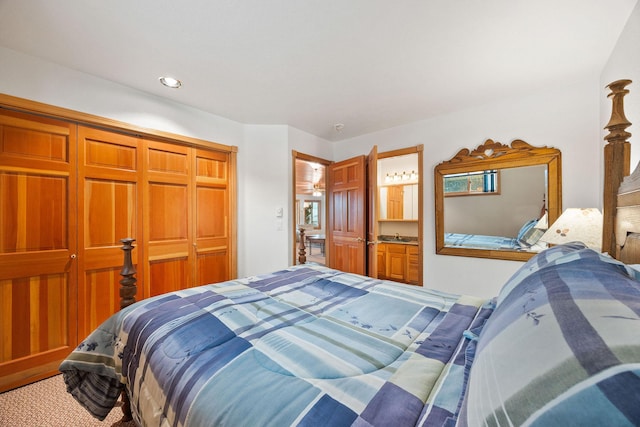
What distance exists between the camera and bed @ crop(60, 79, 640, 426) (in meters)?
0.39

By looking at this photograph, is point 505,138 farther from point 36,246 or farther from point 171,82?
point 36,246

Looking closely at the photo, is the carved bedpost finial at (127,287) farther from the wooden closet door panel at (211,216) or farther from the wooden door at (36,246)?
the wooden closet door panel at (211,216)

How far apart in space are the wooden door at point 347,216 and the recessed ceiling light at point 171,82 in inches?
91.1

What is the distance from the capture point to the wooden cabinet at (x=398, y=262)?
4.21 meters

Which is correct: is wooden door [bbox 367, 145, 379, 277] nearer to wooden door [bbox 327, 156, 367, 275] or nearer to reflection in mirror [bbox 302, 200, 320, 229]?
wooden door [bbox 327, 156, 367, 275]

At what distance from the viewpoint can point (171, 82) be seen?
2340 mm

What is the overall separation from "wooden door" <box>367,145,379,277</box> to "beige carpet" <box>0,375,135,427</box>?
8.85 ft

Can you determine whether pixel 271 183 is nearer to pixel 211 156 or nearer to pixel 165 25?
pixel 211 156

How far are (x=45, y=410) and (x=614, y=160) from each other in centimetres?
371

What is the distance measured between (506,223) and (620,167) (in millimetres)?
1786

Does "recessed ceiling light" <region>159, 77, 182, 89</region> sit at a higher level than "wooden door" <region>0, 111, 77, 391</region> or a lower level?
higher

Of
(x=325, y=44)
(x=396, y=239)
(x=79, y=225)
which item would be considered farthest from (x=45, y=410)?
(x=396, y=239)

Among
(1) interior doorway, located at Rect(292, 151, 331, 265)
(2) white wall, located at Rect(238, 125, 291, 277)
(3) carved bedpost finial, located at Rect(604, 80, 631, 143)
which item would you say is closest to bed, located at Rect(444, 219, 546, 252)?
(3) carved bedpost finial, located at Rect(604, 80, 631, 143)

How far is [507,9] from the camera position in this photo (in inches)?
58.9
